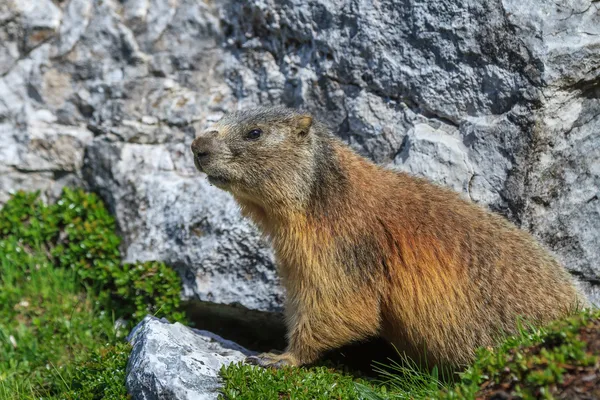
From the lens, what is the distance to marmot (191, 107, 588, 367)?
261 inches

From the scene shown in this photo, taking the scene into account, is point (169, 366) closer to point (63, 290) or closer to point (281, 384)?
point (281, 384)

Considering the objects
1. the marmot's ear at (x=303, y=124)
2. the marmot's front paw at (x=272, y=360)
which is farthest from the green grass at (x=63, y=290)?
the marmot's ear at (x=303, y=124)

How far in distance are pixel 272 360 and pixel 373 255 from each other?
1.47 metres

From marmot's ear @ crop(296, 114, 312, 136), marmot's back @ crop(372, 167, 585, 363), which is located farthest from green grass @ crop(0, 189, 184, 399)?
marmot's back @ crop(372, 167, 585, 363)

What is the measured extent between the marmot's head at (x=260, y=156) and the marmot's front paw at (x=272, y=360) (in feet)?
5.11

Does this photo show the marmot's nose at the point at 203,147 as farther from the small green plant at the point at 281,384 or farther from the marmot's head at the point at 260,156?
the small green plant at the point at 281,384

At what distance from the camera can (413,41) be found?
27.1 ft

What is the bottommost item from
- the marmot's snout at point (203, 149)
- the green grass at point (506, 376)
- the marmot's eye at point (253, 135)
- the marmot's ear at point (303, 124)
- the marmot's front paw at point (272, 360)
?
the marmot's front paw at point (272, 360)

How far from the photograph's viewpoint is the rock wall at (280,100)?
25.2 feet

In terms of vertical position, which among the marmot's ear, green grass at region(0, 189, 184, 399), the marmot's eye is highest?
the marmot's ear

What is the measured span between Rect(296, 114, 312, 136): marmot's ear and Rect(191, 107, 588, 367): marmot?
11 mm

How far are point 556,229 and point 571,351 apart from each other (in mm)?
3238

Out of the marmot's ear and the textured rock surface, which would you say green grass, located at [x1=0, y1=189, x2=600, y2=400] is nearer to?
the textured rock surface

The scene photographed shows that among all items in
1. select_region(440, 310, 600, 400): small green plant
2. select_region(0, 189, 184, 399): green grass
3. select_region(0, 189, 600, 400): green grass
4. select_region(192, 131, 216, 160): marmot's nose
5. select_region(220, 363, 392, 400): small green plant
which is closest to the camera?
select_region(440, 310, 600, 400): small green plant
